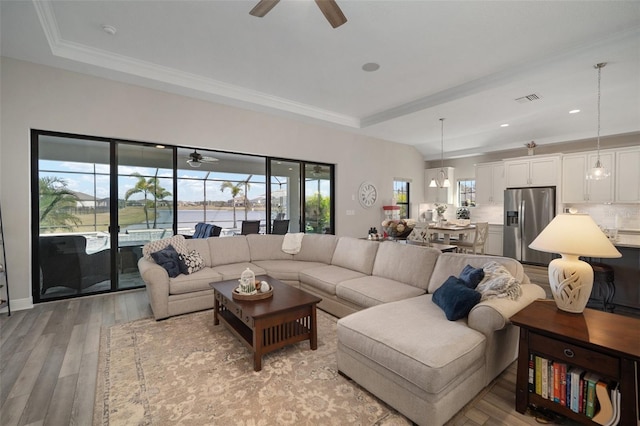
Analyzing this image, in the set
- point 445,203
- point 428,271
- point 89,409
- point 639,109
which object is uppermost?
point 639,109

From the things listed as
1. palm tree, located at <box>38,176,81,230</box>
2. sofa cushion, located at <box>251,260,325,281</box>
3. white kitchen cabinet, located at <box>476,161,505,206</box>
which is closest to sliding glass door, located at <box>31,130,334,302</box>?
palm tree, located at <box>38,176,81,230</box>

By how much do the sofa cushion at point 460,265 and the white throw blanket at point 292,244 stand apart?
7.71 ft

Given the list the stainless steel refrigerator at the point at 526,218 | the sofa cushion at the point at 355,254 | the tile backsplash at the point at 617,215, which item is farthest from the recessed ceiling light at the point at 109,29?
the tile backsplash at the point at 617,215

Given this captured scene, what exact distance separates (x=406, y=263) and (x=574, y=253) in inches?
60.6

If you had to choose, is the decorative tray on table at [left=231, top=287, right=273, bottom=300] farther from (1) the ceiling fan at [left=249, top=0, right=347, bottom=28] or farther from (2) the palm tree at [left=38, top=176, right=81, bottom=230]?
(2) the palm tree at [left=38, top=176, right=81, bottom=230]

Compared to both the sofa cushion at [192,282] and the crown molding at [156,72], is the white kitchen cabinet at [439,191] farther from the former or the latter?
the sofa cushion at [192,282]

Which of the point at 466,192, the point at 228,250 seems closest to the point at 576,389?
the point at 228,250

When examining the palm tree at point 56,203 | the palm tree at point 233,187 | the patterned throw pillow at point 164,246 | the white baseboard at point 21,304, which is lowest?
the white baseboard at point 21,304

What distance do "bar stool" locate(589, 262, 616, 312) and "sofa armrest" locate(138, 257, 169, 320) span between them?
5.26 meters

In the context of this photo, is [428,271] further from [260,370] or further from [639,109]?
[639,109]

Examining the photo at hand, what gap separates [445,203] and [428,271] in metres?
6.07

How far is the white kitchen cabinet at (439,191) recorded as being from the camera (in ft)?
27.2

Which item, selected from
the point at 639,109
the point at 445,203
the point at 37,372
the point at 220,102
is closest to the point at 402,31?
the point at 220,102

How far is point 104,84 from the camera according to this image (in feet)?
13.0
